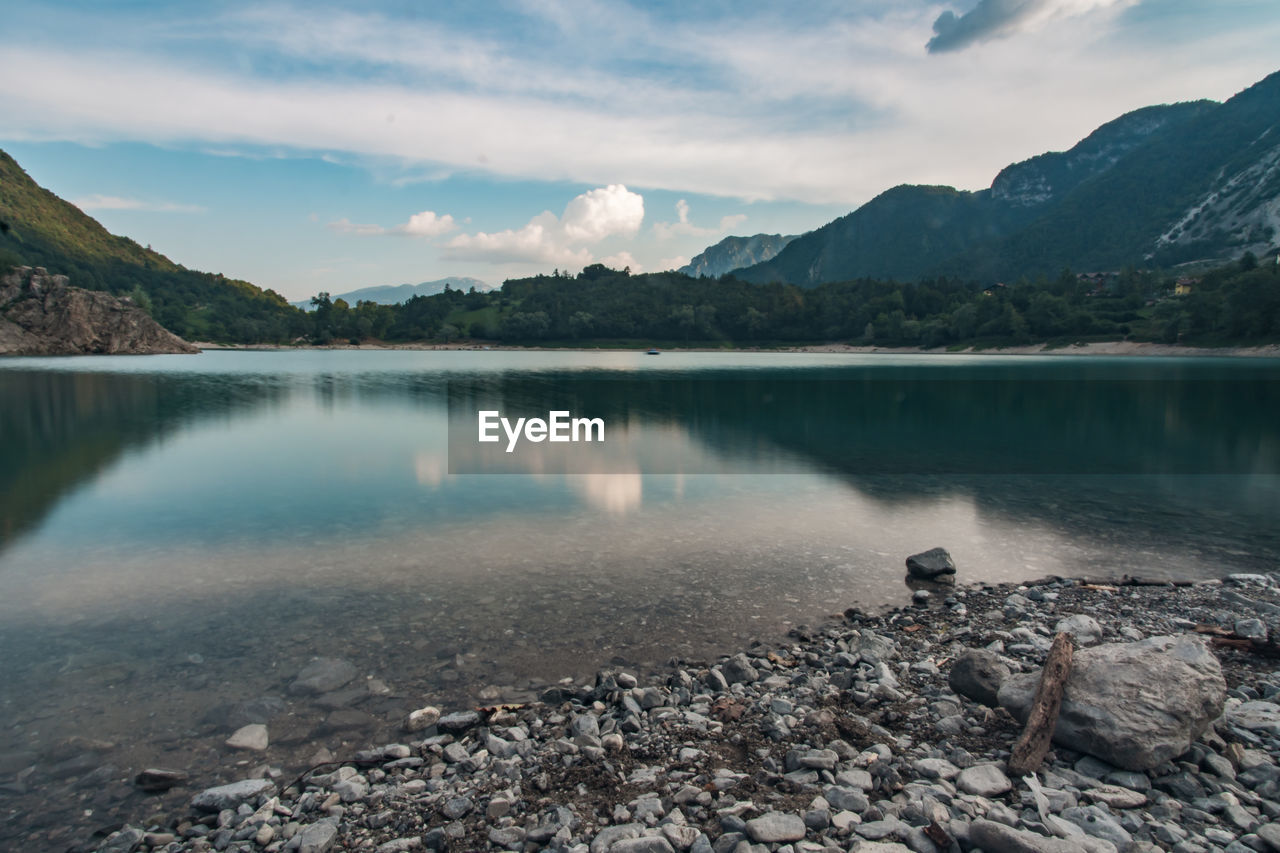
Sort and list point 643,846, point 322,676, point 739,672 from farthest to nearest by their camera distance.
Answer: point 322,676 < point 739,672 < point 643,846

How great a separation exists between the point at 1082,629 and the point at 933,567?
357 centimetres

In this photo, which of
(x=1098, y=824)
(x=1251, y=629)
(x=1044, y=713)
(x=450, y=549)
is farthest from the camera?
(x=450, y=549)

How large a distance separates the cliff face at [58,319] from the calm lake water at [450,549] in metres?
137

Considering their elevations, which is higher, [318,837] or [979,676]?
[979,676]

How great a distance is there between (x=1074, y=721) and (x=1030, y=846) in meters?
2.11

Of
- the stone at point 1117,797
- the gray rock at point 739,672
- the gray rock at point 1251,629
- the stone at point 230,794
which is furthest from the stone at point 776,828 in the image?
the gray rock at point 1251,629

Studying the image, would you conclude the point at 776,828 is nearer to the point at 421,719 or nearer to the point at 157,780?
the point at 421,719

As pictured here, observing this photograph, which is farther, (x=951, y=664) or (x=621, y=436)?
(x=621, y=436)

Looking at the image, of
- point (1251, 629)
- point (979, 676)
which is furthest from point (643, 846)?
point (1251, 629)

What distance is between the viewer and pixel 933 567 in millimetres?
13094

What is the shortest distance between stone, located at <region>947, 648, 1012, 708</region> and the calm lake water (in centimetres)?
308

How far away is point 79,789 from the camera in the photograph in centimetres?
657

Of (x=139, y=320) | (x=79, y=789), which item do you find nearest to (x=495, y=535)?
(x=79, y=789)

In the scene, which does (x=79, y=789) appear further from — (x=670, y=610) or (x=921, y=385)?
(x=921, y=385)
